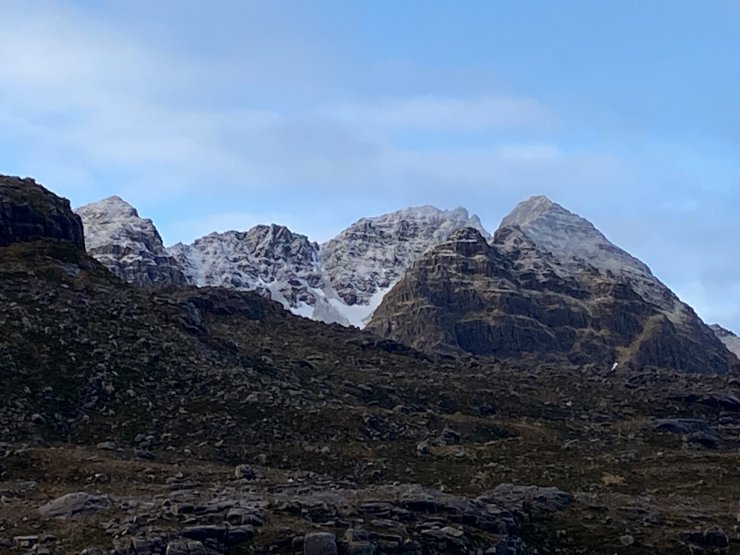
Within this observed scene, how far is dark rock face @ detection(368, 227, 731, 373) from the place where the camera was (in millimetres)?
178875

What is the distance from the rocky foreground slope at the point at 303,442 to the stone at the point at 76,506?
0.10m

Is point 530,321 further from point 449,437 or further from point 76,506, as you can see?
point 76,506

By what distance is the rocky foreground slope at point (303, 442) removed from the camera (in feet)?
101

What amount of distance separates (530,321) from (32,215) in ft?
398

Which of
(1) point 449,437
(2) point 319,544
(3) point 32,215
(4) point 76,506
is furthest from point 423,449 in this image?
(3) point 32,215

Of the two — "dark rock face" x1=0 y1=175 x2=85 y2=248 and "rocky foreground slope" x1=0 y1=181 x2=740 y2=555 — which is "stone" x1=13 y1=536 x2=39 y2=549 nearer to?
"rocky foreground slope" x1=0 y1=181 x2=740 y2=555

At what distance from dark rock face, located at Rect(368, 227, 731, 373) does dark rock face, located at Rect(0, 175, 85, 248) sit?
10047 cm

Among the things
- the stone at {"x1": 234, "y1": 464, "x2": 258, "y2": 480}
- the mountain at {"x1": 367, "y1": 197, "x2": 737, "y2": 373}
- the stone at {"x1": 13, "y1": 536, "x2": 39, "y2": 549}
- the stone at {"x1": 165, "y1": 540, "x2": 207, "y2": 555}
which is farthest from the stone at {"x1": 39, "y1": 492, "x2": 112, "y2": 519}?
the mountain at {"x1": 367, "y1": 197, "x2": 737, "y2": 373}

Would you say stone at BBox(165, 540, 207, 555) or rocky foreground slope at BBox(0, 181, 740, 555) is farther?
rocky foreground slope at BBox(0, 181, 740, 555)

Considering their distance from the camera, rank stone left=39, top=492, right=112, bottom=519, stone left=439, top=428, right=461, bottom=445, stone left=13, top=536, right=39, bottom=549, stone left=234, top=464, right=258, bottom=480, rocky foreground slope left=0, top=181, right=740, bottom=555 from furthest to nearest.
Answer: stone left=439, top=428, right=461, bottom=445 < stone left=234, top=464, right=258, bottom=480 < rocky foreground slope left=0, top=181, right=740, bottom=555 < stone left=39, top=492, right=112, bottom=519 < stone left=13, top=536, right=39, bottom=549

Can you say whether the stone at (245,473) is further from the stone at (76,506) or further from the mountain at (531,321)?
the mountain at (531,321)

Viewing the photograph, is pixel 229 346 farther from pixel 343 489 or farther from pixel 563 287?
pixel 563 287

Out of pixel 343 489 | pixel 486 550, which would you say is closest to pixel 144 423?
pixel 343 489

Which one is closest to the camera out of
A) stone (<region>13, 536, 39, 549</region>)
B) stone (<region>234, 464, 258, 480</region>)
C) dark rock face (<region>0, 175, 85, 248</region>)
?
stone (<region>13, 536, 39, 549</region>)
